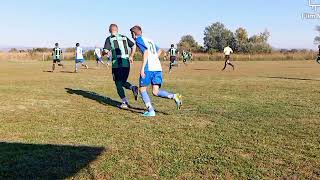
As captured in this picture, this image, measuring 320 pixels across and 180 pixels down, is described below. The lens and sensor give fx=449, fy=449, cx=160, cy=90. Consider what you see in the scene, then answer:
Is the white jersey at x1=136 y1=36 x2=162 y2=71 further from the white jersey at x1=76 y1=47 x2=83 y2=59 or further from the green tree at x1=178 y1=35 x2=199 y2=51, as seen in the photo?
the green tree at x1=178 y1=35 x2=199 y2=51

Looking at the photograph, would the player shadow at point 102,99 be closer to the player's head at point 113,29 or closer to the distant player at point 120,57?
the distant player at point 120,57

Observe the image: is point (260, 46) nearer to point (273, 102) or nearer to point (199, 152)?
point (273, 102)

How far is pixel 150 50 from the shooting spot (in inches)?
358

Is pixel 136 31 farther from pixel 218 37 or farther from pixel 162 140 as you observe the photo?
pixel 218 37

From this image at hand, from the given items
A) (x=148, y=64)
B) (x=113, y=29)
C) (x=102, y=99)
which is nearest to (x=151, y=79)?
(x=148, y=64)

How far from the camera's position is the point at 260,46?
313 ft

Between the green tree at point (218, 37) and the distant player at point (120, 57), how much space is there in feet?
292

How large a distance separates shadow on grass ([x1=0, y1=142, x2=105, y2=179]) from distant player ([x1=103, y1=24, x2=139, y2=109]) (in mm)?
4426

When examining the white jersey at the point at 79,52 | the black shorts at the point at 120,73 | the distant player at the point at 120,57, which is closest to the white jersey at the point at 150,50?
the distant player at the point at 120,57

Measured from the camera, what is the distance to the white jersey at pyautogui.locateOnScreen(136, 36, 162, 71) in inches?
356

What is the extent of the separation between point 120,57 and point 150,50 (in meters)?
1.80

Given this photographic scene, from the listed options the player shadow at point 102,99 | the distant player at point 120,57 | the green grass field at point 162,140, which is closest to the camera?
the green grass field at point 162,140

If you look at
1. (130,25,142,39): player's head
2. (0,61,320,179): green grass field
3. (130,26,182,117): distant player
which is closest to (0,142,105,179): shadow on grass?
(0,61,320,179): green grass field

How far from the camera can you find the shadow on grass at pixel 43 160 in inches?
201
